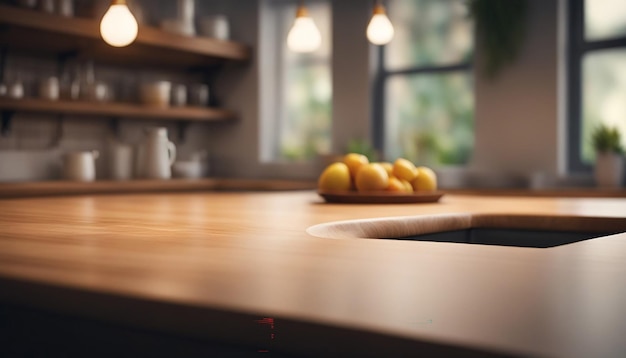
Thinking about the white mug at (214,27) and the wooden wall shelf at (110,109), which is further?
the white mug at (214,27)

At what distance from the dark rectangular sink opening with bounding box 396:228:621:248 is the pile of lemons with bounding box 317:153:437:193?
0.42 meters

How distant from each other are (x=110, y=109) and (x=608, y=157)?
2.75 metres

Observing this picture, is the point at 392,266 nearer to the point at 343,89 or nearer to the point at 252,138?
the point at 343,89

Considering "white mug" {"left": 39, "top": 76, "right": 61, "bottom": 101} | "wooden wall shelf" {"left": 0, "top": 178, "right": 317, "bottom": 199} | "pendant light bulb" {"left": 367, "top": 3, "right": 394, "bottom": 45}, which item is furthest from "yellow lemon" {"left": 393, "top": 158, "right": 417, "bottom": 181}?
"white mug" {"left": 39, "top": 76, "right": 61, "bottom": 101}

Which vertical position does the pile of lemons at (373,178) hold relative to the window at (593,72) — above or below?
below

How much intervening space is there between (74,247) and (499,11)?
3.56 m

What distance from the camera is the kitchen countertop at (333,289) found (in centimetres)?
44

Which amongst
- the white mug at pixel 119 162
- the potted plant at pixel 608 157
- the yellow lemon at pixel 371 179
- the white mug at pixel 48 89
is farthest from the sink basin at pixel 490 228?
the white mug at pixel 119 162

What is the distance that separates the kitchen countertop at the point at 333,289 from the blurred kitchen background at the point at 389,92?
320cm

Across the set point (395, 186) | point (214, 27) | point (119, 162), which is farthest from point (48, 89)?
point (395, 186)

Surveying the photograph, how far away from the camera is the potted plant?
3646mm

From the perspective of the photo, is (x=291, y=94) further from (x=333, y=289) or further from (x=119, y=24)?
(x=333, y=289)

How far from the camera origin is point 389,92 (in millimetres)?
4715

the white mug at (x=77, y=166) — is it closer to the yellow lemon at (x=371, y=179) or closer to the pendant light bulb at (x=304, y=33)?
the pendant light bulb at (x=304, y=33)
